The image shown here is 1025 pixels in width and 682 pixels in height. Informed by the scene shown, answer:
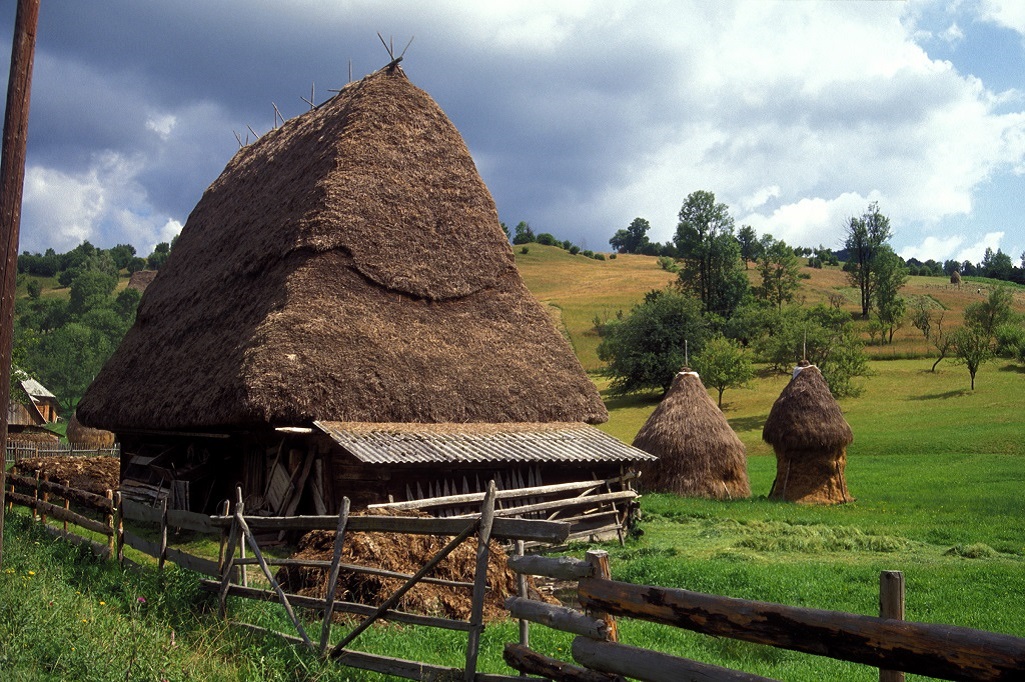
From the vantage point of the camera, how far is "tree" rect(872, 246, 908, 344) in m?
67.7

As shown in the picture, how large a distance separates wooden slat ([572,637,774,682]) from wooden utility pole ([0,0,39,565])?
17.1 feet

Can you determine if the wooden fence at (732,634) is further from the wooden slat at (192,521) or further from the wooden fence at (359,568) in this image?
the wooden slat at (192,521)

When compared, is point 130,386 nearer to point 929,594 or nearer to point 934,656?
point 929,594

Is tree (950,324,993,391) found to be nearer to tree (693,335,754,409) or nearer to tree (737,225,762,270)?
tree (693,335,754,409)

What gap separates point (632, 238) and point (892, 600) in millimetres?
148634

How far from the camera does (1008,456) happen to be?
28078 millimetres

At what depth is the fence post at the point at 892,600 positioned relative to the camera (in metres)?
3.57

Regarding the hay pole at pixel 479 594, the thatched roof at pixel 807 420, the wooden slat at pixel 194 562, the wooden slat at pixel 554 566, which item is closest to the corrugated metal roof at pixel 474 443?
the wooden slat at pixel 194 562

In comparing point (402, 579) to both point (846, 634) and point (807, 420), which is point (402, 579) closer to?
point (846, 634)

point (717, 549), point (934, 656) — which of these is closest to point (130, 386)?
point (717, 549)

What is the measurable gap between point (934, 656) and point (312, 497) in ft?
37.9

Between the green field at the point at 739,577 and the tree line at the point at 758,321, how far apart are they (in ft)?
52.2

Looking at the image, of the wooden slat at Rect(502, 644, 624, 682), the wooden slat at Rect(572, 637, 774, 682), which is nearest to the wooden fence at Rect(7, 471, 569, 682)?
the wooden slat at Rect(502, 644, 624, 682)

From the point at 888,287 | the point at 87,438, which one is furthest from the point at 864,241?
the point at 87,438
